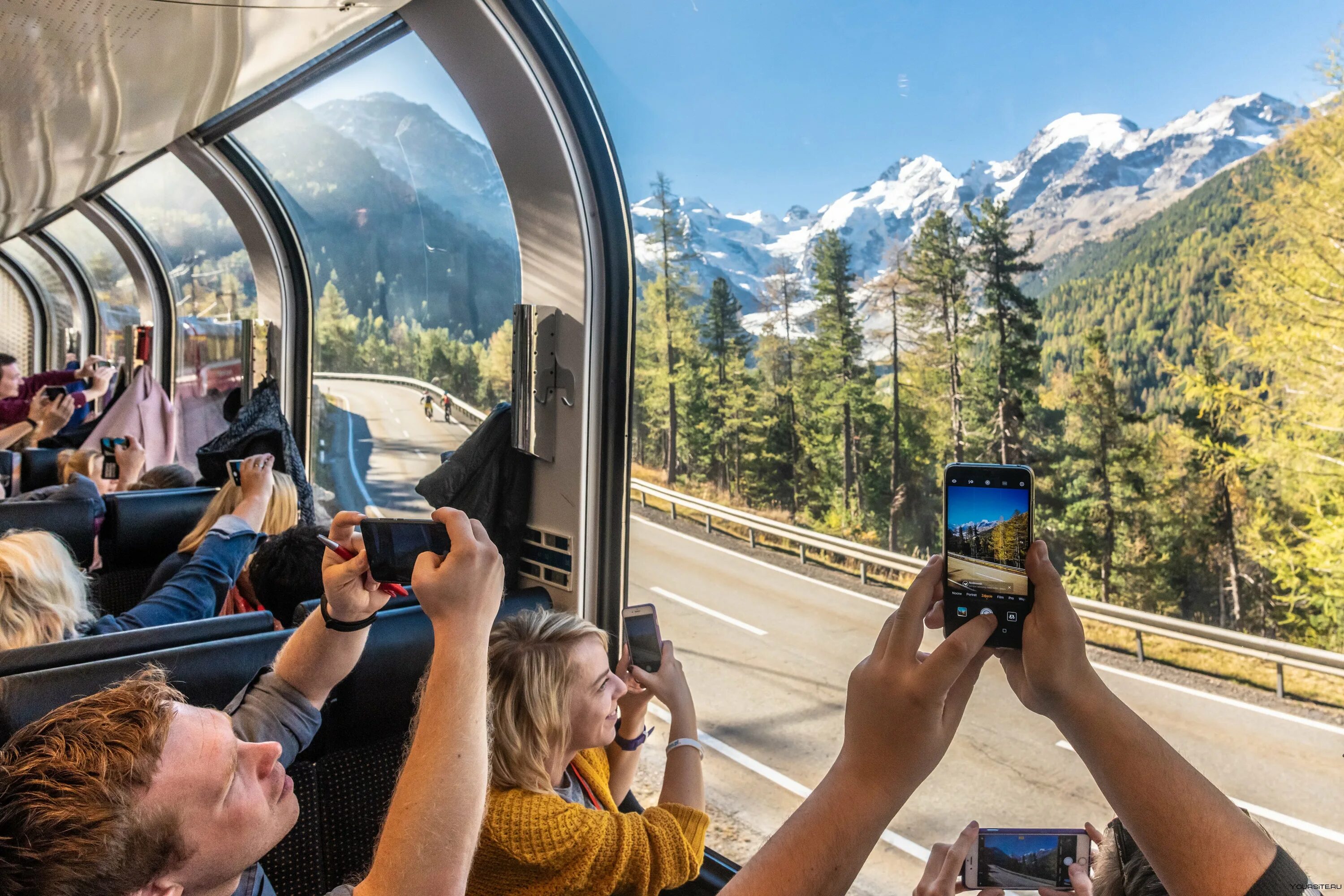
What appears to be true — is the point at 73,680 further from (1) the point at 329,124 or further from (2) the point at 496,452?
(1) the point at 329,124

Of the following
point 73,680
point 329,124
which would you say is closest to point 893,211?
point 73,680

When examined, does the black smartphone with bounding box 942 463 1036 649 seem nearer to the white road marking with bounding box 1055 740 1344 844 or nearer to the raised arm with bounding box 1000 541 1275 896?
the raised arm with bounding box 1000 541 1275 896

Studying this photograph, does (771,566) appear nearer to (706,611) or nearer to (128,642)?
(706,611)

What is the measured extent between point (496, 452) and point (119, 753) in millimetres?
2020

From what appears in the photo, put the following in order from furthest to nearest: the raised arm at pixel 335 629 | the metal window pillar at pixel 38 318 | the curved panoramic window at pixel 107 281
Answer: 1. the metal window pillar at pixel 38 318
2. the curved panoramic window at pixel 107 281
3. the raised arm at pixel 335 629

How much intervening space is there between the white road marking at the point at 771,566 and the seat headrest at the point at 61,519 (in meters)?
2.27

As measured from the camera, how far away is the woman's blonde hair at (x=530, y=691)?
4.95 ft

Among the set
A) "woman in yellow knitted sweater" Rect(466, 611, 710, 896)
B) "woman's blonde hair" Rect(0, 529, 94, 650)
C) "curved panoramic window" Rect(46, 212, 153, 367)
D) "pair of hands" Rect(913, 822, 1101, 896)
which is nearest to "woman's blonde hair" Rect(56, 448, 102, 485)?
"woman's blonde hair" Rect(0, 529, 94, 650)

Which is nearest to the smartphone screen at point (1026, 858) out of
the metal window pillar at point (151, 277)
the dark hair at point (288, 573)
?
the dark hair at point (288, 573)

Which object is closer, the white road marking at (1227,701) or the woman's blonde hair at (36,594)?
the white road marking at (1227,701)

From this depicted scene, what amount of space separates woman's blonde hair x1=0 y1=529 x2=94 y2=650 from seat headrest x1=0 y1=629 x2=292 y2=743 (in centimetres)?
38

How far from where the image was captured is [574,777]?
1.78 metres

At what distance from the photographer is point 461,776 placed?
873 millimetres

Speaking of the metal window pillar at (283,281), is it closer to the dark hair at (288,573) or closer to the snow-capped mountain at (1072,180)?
the dark hair at (288,573)
